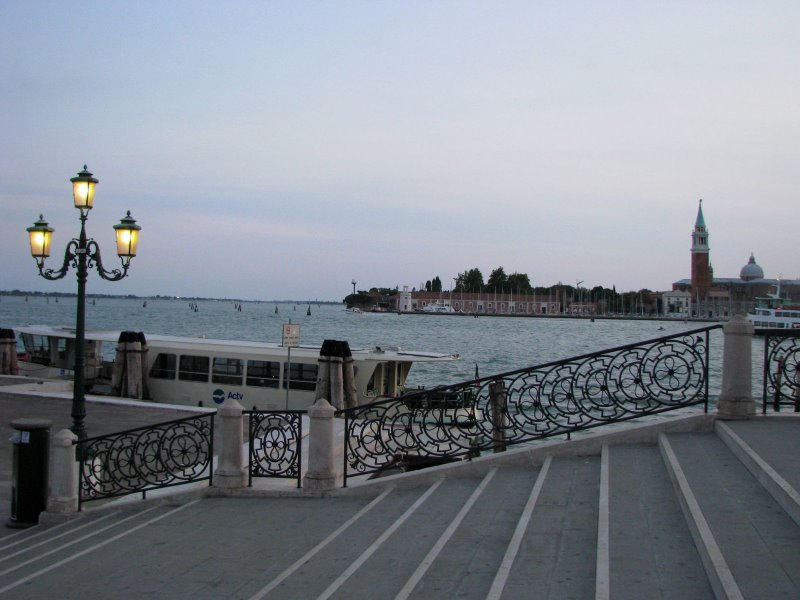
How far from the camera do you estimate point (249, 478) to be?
885cm

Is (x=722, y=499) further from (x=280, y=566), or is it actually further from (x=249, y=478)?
(x=249, y=478)

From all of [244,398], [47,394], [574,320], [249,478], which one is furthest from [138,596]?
[574,320]

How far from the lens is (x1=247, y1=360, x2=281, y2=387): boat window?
901 inches

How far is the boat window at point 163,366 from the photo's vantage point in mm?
23969

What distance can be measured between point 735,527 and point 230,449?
5.72 metres

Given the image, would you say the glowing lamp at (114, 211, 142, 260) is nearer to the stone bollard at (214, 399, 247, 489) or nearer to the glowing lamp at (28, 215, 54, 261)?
the glowing lamp at (28, 215, 54, 261)

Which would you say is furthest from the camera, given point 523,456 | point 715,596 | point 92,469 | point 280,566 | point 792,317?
point 792,317

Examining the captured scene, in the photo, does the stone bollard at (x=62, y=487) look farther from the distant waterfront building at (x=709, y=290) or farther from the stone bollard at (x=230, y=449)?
the distant waterfront building at (x=709, y=290)

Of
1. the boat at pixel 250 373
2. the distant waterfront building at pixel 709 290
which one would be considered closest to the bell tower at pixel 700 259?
the distant waterfront building at pixel 709 290

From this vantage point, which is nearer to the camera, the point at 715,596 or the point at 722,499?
the point at 715,596

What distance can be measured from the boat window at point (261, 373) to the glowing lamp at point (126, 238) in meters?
10.2

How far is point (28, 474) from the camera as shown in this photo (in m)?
9.17

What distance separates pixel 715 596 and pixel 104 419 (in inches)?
570

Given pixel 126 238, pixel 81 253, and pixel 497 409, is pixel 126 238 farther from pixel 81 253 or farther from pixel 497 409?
pixel 497 409
